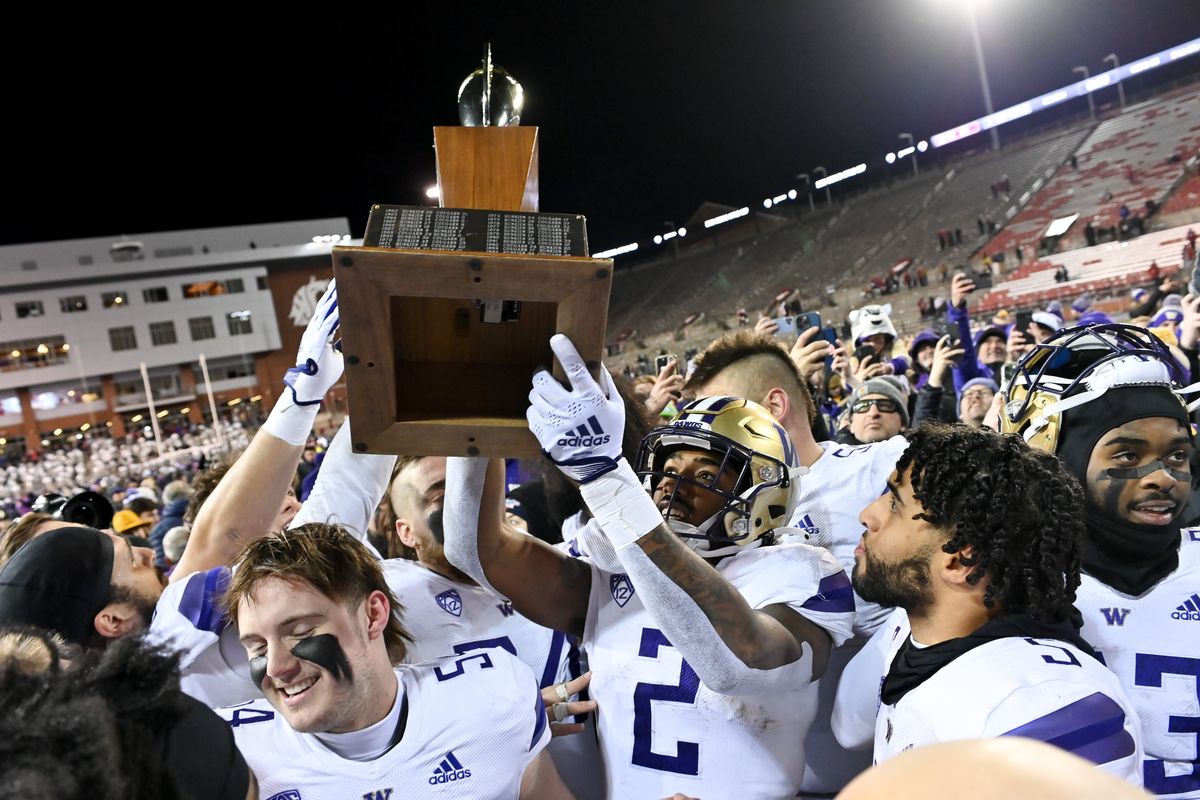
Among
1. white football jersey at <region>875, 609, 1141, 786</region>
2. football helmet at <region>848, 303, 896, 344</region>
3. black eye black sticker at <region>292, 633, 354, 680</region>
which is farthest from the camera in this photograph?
football helmet at <region>848, 303, 896, 344</region>

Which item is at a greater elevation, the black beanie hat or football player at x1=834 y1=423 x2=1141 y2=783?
the black beanie hat

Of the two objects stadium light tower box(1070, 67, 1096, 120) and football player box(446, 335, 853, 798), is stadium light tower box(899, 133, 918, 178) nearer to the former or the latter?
stadium light tower box(1070, 67, 1096, 120)

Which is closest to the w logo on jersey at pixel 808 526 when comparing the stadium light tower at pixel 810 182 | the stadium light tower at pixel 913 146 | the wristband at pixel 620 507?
the wristband at pixel 620 507

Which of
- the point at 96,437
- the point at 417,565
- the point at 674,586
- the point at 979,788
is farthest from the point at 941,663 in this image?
the point at 96,437

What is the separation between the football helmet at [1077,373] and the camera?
224cm

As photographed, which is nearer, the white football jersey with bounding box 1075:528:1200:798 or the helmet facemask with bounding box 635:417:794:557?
the white football jersey with bounding box 1075:528:1200:798

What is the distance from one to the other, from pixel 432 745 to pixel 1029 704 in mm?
1243

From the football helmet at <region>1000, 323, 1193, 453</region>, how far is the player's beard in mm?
640

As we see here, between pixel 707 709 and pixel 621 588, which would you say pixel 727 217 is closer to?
pixel 621 588

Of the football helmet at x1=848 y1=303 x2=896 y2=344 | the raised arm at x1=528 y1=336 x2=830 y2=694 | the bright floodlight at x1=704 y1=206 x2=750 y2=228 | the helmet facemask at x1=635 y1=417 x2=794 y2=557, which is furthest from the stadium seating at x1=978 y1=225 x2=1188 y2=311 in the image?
the bright floodlight at x1=704 y1=206 x2=750 y2=228

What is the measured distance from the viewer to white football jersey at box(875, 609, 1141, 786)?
1.46 m

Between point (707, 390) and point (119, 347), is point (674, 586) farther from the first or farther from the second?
point (119, 347)

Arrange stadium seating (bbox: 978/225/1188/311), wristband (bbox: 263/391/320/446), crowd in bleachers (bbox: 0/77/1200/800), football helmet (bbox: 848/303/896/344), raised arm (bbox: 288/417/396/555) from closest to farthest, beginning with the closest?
crowd in bleachers (bbox: 0/77/1200/800)
wristband (bbox: 263/391/320/446)
raised arm (bbox: 288/417/396/555)
football helmet (bbox: 848/303/896/344)
stadium seating (bbox: 978/225/1188/311)

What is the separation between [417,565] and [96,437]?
39527 mm
